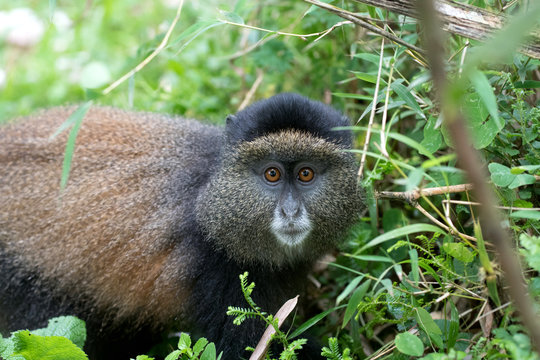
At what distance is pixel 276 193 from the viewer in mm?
3469

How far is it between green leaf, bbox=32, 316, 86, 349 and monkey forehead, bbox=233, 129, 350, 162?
1.35 meters

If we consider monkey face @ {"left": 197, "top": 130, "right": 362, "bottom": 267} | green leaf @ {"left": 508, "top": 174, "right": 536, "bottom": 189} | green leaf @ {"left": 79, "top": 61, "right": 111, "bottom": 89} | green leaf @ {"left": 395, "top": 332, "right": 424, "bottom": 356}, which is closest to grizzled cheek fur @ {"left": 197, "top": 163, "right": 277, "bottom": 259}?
monkey face @ {"left": 197, "top": 130, "right": 362, "bottom": 267}

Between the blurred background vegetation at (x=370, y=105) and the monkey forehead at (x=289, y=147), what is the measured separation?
0.28m

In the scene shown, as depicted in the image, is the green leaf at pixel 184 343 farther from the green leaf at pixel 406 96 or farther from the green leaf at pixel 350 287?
the green leaf at pixel 406 96

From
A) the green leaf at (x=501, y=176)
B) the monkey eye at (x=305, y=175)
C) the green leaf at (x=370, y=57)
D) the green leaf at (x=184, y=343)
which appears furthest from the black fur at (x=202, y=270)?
the green leaf at (x=501, y=176)

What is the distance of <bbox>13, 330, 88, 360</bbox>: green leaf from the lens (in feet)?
9.66

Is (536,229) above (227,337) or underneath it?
above

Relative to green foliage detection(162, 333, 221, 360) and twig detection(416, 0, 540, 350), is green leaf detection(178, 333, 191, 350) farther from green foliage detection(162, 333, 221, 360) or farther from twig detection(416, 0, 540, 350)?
twig detection(416, 0, 540, 350)

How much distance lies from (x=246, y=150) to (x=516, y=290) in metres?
2.23

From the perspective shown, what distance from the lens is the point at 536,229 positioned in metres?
2.95

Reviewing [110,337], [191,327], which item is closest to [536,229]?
[191,327]

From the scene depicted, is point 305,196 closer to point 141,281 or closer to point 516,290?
point 141,281

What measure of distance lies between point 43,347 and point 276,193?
148 centimetres

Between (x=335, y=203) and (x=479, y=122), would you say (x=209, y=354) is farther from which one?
(x=479, y=122)
